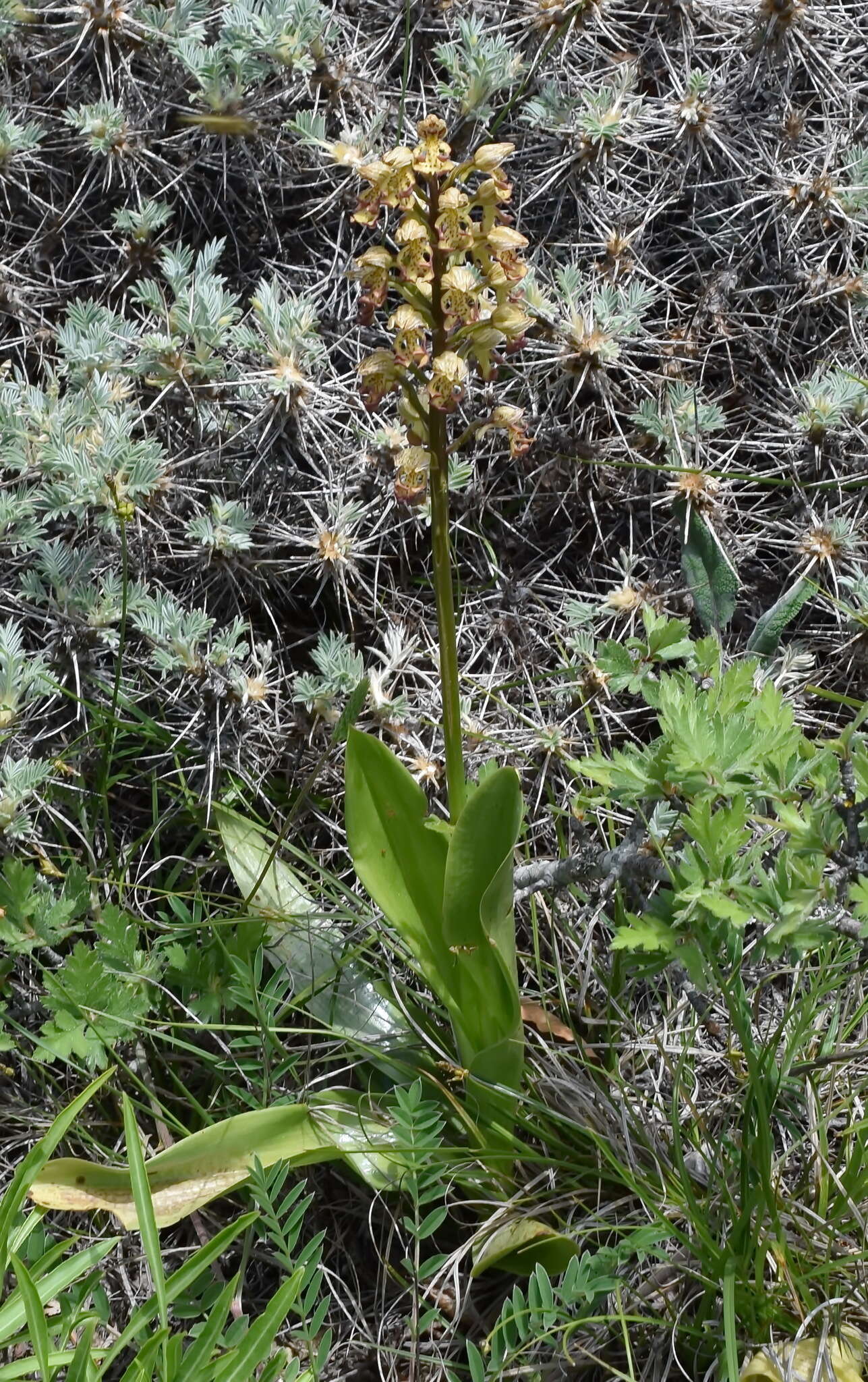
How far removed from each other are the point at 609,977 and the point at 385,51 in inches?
94.0

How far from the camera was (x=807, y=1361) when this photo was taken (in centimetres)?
172

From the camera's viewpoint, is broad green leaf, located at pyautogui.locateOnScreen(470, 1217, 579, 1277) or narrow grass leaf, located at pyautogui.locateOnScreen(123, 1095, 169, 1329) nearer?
narrow grass leaf, located at pyautogui.locateOnScreen(123, 1095, 169, 1329)

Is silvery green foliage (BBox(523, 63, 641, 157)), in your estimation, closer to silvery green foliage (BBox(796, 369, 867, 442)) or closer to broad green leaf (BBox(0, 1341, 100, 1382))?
silvery green foliage (BBox(796, 369, 867, 442))

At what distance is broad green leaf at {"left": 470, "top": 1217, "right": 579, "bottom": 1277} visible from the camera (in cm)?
185

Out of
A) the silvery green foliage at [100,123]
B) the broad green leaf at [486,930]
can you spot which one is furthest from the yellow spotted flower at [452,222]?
the silvery green foliage at [100,123]

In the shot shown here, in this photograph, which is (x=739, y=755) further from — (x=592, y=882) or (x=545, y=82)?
(x=545, y=82)

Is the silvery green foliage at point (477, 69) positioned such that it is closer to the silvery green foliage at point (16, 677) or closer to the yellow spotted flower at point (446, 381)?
the yellow spotted flower at point (446, 381)

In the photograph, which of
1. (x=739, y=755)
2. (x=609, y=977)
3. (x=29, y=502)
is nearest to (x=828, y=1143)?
(x=609, y=977)

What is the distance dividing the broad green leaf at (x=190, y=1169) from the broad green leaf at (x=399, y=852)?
311 millimetres

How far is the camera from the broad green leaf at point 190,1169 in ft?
6.09

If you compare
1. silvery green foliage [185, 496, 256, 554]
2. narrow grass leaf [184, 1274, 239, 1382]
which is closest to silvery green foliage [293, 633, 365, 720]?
silvery green foliage [185, 496, 256, 554]

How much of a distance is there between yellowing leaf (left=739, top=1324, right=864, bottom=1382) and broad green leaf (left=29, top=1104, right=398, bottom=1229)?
0.67 m

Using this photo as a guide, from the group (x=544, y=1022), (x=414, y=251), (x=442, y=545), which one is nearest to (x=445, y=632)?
(x=442, y=545)

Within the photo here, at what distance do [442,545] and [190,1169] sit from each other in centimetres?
112
